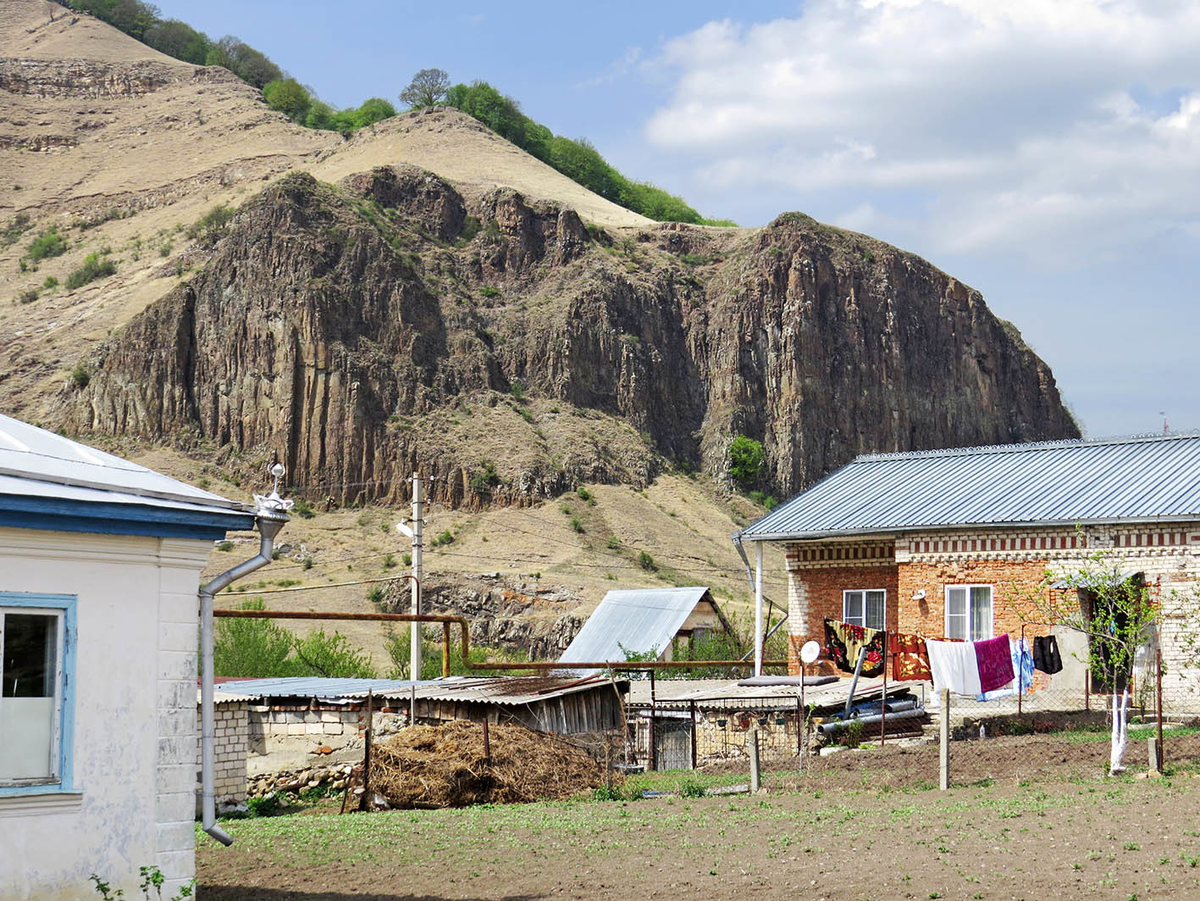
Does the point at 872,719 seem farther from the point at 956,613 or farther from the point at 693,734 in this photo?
the point at 956,613

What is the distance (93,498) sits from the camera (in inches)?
371

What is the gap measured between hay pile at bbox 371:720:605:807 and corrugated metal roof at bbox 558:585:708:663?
16808 millimetres

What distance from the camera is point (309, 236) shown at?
8225 centimetres

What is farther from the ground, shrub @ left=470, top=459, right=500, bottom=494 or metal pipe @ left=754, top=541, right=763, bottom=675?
shrub @ left=470, top=459, right=500, bottom=494

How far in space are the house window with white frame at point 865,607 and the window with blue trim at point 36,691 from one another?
19753 millimetres

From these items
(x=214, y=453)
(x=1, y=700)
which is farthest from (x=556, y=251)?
(x=1, y=700)

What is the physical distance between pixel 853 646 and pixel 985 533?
3.11 metres

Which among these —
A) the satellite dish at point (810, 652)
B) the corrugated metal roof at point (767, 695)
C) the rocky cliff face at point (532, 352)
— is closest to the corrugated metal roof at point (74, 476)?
the corrugated metal roof at point (767, 695)

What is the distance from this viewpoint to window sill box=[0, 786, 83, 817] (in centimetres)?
905

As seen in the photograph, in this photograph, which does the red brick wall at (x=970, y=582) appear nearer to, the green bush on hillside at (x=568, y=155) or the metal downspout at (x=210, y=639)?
the metal downspout at (x=210, y=639)

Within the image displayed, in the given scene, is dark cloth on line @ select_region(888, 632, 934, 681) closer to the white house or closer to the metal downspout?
the metal downspout

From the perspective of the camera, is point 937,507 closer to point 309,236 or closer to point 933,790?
Result: point 933,790

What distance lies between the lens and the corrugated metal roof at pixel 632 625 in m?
36.9

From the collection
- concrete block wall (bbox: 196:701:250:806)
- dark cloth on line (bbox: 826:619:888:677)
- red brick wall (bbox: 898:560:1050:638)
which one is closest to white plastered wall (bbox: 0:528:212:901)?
concrete block wall (bbox: 196:701:250:806)
